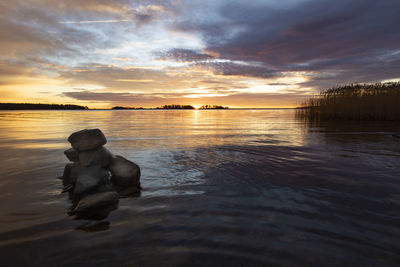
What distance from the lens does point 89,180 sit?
6.07 m

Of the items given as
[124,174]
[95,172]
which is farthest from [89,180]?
[124,174]

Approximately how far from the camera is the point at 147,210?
5.00 meters

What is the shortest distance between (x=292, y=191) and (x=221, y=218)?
8.18 ft

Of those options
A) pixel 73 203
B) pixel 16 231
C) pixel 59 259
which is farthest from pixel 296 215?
pixel 16 231

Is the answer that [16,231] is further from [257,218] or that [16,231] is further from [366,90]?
[366,90]

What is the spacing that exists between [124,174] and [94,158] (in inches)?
43.9

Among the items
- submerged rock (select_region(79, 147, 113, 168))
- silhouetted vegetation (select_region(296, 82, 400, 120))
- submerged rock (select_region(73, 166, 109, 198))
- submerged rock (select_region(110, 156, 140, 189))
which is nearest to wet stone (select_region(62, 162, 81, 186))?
submerged rock (select_region(79, 147, 113, 168))

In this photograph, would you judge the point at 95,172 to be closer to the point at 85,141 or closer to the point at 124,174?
the point at 124,174

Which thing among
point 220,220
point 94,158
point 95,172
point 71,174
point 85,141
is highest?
point 85,141

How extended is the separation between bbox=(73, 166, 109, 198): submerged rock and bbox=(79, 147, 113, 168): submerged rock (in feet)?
1.03

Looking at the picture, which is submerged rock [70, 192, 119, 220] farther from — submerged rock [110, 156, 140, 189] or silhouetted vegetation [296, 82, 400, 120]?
silhouetted vegetation [296, 82, 400, 120]

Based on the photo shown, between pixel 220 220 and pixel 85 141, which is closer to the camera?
pixel 220 220

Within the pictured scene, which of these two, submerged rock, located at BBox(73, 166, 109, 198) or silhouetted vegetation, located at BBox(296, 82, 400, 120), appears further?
silhouetted vegetation, located at BBox(296, 82, 400, 120)

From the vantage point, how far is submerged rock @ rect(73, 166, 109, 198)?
5889 millimetres
